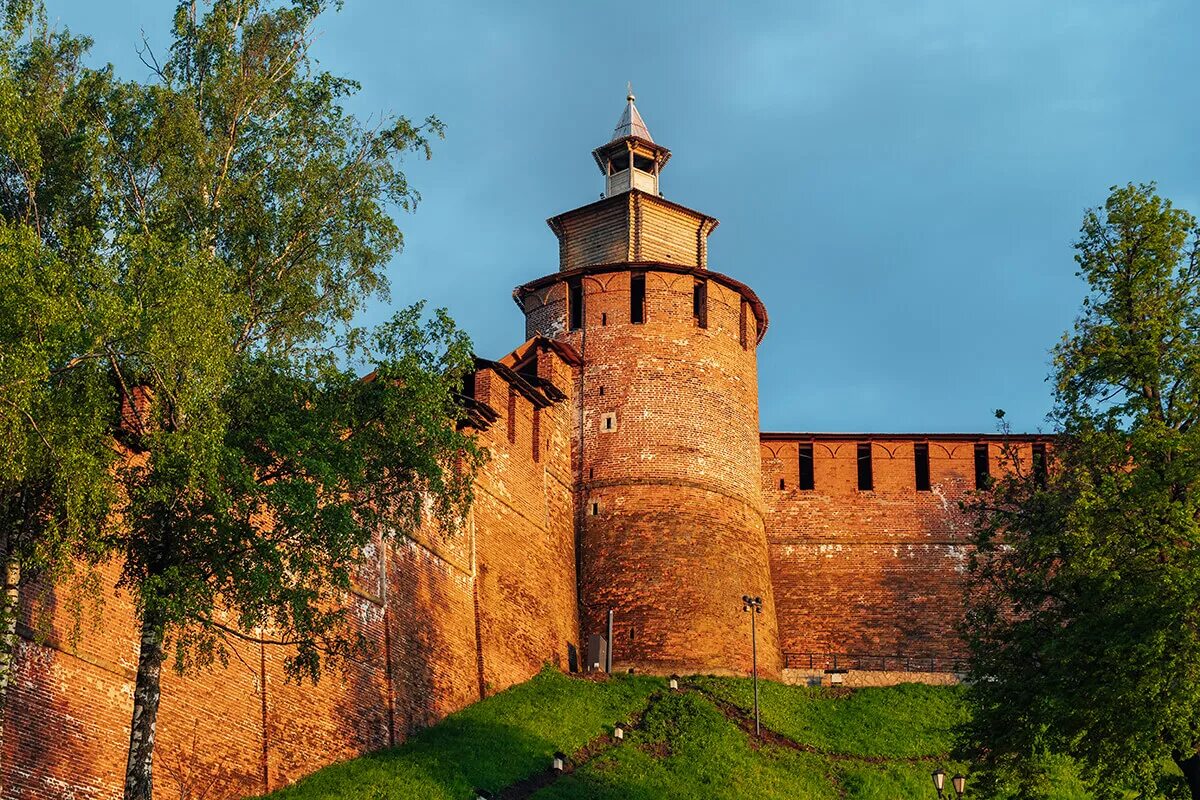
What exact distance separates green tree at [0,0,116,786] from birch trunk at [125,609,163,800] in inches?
43.1

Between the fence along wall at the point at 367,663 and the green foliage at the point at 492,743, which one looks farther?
the green foliage at the point at 492,743

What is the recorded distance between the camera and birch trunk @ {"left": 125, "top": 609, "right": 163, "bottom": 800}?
52.4 ft

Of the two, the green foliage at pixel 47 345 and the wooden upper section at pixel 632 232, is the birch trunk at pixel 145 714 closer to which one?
the green foliage at pixel 47 345

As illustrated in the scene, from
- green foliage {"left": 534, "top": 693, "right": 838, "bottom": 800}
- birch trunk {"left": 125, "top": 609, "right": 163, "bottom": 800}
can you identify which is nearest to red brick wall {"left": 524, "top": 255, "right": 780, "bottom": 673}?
green foliage {"left": 534, "top": 693, "right": 838, "bottom": 800}

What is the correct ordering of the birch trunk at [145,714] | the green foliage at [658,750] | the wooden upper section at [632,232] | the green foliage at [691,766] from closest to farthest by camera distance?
1. the birch trunk at [145,714]
2. the green foliage at [658,750]
3. the green foliage at [691,766]
4. the wooden upper section at [632,232]

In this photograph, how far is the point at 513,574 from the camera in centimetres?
3189

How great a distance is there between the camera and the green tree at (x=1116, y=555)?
58.4 feet

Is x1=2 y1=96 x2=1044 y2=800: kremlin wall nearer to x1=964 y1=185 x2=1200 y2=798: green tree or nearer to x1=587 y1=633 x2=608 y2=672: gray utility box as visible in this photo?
x1=587 y1=633 x2=608 y2=672: gray utility box

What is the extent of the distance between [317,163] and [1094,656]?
11.7m

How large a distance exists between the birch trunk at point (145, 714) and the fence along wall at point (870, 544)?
2300cm

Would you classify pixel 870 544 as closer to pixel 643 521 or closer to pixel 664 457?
pixel 664 457

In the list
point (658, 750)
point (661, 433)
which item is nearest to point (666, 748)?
point (658, 750)

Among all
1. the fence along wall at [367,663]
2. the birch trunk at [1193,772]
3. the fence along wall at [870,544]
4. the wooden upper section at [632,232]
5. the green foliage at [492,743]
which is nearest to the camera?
the birch trunk at [1193,772]

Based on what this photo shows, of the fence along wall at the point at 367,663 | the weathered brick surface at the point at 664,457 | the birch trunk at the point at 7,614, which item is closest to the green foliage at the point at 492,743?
the fence along wall at the point at 367,663
